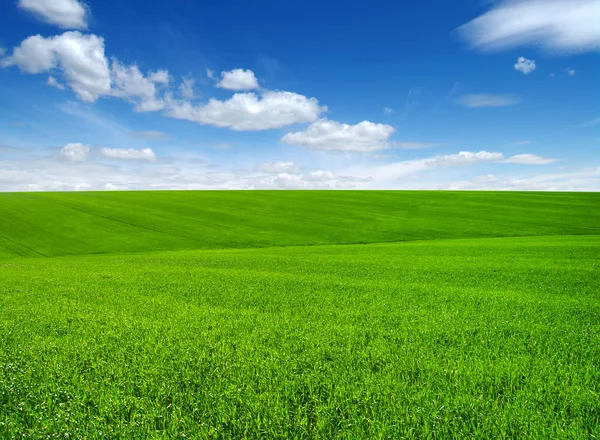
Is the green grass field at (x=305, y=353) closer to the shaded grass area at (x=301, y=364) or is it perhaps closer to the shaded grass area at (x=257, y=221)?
the shaded grass area at (x=301, y=364)

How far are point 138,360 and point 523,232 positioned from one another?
44778 mm

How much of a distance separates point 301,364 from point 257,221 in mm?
41722

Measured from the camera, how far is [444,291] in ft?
37.4

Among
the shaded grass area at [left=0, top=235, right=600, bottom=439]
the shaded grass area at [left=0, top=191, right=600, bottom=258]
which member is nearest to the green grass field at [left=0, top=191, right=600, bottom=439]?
the shaded grass area at [left=0, top=235, right=600, bottom=439]

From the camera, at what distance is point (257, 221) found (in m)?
46.8

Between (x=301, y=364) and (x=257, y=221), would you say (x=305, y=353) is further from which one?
(x=257, y=221)

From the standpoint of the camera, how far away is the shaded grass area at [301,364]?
4.06m

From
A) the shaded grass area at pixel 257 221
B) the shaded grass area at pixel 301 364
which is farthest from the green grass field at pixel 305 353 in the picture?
the shaded grass area at pixel 257 221

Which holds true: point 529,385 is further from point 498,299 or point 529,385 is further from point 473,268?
point 473,268

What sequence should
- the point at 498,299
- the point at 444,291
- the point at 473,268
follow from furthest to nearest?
the point at 473,268, the point at 444,291, the point at 498,299

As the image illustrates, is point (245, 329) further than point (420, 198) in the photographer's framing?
No

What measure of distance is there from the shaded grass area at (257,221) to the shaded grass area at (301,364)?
2629cm

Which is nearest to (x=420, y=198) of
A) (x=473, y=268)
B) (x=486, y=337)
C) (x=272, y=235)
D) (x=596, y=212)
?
(x=596, y=212)

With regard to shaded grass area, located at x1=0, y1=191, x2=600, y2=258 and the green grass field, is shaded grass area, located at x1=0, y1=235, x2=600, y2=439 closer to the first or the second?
the green grass field
